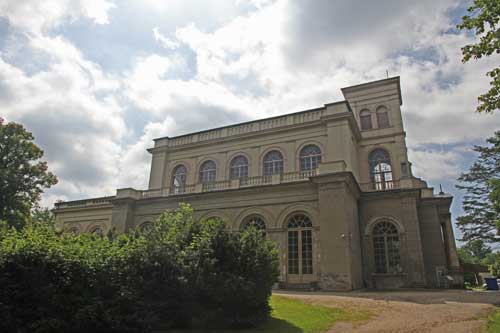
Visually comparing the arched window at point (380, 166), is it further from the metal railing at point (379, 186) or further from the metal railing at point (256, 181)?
the metal railing at point (256, 181)

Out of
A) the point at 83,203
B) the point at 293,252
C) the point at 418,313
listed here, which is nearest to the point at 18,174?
the point at 83,203

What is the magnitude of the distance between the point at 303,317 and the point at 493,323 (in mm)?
5064

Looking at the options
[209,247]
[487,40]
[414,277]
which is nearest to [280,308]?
[209,247]

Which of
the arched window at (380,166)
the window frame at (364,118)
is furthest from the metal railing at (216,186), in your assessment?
the window frame at (364,118)

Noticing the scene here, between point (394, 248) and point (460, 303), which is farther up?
point (394, 248)

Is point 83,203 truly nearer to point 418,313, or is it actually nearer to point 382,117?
point 382,117

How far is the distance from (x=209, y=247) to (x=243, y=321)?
220cm

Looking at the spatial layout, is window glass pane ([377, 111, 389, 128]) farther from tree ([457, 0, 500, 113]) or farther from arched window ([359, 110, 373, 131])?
tree ([457, 0, 500, 113])

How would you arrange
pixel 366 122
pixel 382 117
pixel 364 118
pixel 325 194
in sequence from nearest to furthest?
pixel 325 194
pixel 382 117
pixel 366 122
pixel 364 118

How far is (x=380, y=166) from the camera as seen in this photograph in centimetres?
2447

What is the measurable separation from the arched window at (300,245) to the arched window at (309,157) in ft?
15.3

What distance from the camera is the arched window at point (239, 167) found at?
25.2 metres

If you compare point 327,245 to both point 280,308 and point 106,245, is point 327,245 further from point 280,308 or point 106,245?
point 106,245

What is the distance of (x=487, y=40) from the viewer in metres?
8.03
